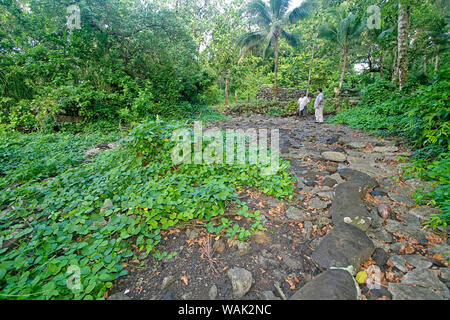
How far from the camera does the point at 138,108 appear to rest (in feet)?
24.5

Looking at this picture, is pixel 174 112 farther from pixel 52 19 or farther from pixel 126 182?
pixel 126 182

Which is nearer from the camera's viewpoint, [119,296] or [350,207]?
[119,296]

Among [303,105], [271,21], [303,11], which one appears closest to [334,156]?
[303,105]

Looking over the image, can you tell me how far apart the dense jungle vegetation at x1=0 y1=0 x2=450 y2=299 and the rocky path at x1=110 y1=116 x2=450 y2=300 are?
7.8 inches

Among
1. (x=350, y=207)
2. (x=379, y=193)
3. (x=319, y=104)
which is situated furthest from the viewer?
(x=319, y=104)

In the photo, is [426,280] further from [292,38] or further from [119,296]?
[292,38]

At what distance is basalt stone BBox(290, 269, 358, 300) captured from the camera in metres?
1.42

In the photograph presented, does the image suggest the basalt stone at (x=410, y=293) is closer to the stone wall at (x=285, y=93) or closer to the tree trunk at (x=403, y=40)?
the tree trunk at (x=403, y=40)

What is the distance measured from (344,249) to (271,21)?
1521 cm

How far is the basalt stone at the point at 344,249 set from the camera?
5.81 feet

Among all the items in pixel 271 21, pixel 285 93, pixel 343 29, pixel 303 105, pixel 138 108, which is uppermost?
pixel 271 21
